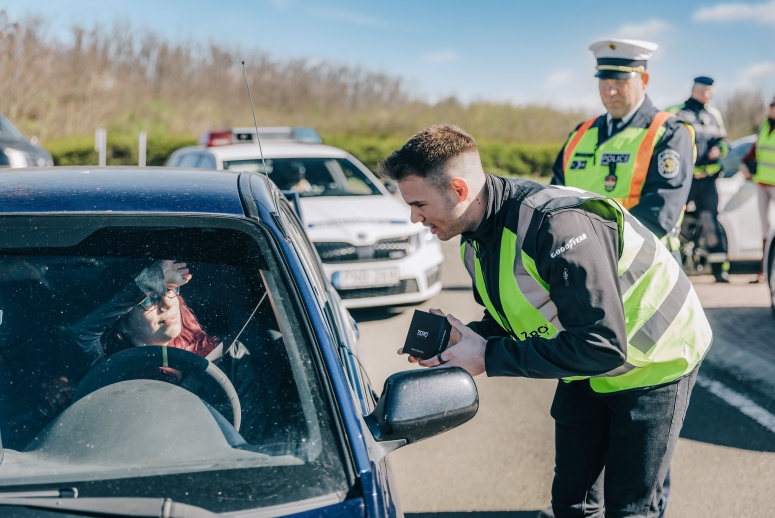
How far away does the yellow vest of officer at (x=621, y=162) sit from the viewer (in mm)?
4332

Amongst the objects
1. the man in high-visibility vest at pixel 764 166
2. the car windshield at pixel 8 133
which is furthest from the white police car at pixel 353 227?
the car windshield at pixel 8 133

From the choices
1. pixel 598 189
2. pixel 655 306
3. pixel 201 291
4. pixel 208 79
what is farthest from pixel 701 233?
pixel 208 79

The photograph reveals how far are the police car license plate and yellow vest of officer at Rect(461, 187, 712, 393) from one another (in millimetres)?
4549

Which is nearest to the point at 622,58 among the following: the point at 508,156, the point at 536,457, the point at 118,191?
the point at 536,457

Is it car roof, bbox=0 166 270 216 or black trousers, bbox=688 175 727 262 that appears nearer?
car roof, bbox=0 166 270 216

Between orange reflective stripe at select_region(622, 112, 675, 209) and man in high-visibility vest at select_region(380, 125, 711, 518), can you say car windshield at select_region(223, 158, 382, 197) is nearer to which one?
orange reflective stripe at select_region(622, 112, 675, 209)

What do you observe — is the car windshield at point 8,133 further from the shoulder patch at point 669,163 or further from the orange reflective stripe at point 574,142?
the shoulder patch at point 669,163

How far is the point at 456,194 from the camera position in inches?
95.2

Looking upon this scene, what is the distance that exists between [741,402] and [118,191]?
4.35 m

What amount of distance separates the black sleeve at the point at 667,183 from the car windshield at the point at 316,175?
461 cm

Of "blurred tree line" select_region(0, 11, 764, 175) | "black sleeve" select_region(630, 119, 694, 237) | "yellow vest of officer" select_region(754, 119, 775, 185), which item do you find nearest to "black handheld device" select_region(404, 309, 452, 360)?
"black sleeve" select_region(630, 119, 694, 237)

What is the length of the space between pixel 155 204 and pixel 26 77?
2830 cm

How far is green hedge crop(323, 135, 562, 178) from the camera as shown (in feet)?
84.9

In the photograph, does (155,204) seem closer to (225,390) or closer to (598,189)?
(225,390)
